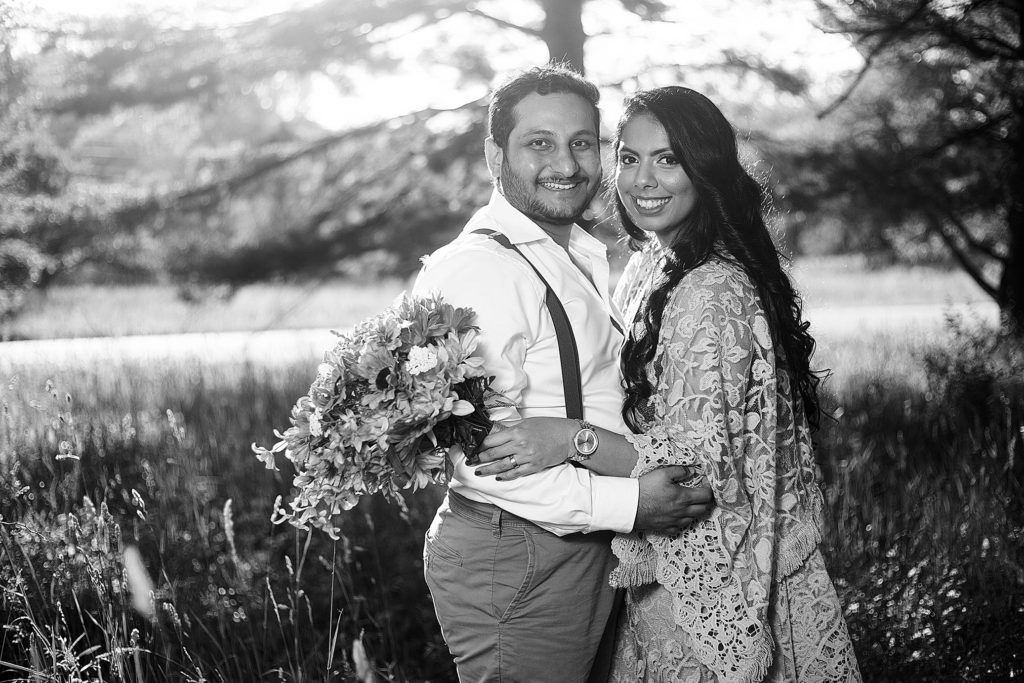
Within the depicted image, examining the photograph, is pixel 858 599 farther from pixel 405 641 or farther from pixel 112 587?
pixel 112 587

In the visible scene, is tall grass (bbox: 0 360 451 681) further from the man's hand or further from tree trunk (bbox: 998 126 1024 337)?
tree trunk (bbox: 998 126 1024 337)

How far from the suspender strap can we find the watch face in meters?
0.09

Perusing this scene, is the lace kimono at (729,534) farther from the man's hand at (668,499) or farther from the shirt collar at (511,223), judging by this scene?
the shirt collar at (511,223)

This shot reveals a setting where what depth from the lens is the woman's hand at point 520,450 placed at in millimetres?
2395

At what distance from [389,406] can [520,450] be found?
0.39 meters

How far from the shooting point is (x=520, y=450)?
7.86ft

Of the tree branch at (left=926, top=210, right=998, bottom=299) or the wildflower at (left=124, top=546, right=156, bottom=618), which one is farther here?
the tree branch at (left=926, top=210, right=998, bottom=299)

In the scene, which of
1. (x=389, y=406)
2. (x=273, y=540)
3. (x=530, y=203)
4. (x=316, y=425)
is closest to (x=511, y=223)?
(x=530, y=203)

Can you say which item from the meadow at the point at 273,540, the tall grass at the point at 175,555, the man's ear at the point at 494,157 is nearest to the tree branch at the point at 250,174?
the meadow at the point at 273,540

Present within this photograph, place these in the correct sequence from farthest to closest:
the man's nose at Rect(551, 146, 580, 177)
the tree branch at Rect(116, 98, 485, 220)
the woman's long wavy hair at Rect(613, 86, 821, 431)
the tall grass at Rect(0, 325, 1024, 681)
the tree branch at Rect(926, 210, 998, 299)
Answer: the tree branch at Rect(926, 210, 998, 299)
the tree branch at Rect(116, 98, 485, 220)
the tall grass at Rect(0, 325, 1024, 681)
the man's nose at Rect(551, 146, 580, 177)
the woman's long wavy hair at Rect(613, 86, 821, 431)

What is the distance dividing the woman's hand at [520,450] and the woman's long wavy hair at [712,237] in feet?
1.20

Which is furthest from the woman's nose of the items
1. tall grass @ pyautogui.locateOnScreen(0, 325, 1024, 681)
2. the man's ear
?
tall grass @ pyautogui.locateOnScreen(0, 325, 1024, 681)

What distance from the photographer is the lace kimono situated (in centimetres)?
251

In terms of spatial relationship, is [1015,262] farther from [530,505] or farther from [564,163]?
[530,505]
